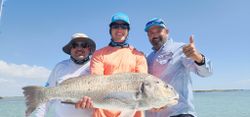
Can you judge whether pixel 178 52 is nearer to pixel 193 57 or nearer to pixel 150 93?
pixel 193 57

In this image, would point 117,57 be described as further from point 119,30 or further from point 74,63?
point 74,63

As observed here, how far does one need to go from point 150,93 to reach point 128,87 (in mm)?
328

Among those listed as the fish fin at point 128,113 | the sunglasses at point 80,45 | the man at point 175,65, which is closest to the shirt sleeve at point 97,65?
the fish fin at point 128,113

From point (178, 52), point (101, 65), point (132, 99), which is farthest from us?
point (178, 52)

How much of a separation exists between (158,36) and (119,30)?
0.87 metres

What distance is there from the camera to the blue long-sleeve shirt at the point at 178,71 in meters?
6.11

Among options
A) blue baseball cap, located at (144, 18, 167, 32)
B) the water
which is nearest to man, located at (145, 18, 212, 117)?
blue baseball cap, located at (144, 18, 167, 32)

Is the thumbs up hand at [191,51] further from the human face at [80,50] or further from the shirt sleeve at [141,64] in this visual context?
the human face at [80,50]

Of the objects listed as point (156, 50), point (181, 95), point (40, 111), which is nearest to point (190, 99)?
point (181, 95)

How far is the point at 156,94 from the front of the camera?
5.20 metres

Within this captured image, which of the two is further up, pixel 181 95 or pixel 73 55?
pixel 73 55

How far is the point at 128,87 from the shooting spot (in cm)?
521

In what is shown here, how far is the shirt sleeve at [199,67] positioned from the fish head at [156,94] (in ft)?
3.47

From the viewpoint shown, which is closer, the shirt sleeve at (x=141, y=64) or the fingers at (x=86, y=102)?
the fingers at (x=86, y=102)
